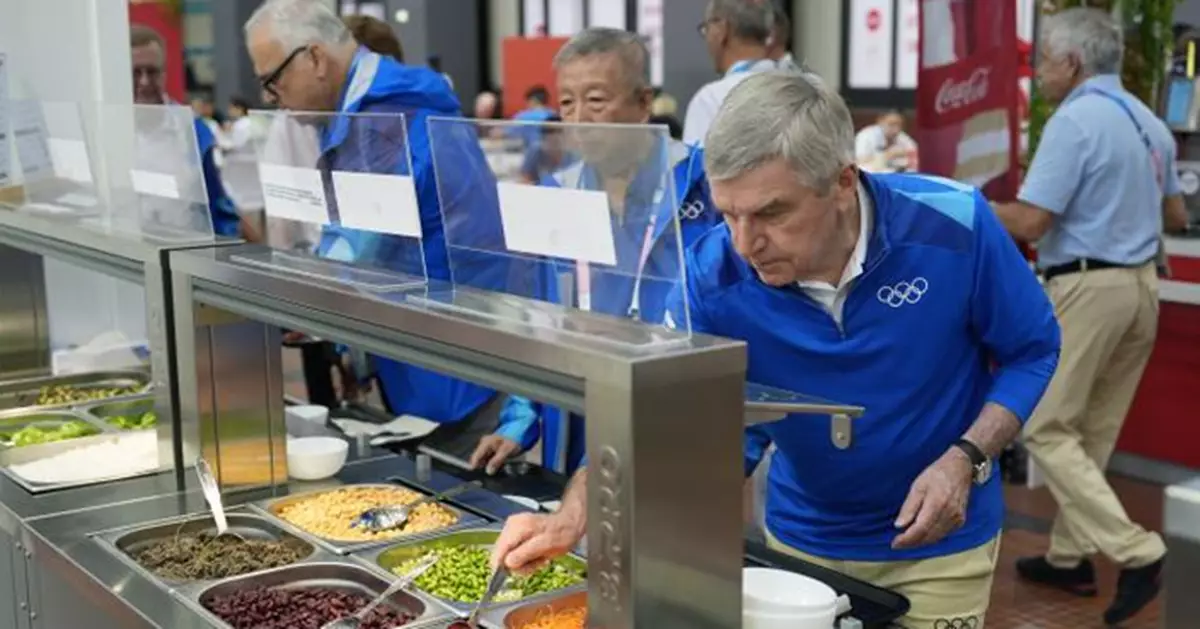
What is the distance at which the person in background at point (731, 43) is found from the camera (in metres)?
4.35

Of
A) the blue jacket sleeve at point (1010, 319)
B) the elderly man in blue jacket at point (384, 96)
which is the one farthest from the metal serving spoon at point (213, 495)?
the blue jacket sleeve at point (1010, 319)

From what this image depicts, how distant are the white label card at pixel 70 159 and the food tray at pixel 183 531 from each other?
932 mm

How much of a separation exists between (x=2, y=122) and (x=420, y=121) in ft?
3.53

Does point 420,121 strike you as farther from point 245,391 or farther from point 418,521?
point 418,521

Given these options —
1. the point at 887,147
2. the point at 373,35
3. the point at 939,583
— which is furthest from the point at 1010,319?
the point at 887,147

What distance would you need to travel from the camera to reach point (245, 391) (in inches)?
94.1

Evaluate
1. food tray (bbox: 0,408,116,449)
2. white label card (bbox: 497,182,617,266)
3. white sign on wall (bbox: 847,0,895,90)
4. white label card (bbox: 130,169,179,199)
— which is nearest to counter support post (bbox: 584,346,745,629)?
white label card (bbox: 497,182,617,266)

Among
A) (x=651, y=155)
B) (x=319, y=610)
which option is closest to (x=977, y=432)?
(x=651, y=155)

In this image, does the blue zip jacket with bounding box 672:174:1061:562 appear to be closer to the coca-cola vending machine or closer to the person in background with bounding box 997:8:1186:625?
the person in background with bounding box 997:8:1186:625

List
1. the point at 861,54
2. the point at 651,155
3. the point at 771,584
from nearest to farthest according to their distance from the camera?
the point at 651,155 → the point at 771,584 → the point at 861,54

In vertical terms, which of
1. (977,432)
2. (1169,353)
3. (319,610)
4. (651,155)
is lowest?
(1169,353)

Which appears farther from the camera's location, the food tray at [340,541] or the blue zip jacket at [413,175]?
the food tray at [340,541]

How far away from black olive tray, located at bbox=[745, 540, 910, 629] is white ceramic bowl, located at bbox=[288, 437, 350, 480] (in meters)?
0.90

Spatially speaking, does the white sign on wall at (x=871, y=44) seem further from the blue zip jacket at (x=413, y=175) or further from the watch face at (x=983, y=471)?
the watch face at (x=983, y=471)
